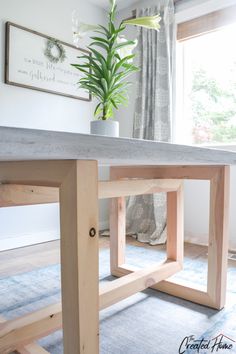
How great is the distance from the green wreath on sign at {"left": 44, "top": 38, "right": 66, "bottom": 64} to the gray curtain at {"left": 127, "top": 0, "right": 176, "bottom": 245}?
0.68 metres

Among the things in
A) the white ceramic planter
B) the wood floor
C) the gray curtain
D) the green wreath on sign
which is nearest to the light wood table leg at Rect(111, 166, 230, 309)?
the white ceramic planter

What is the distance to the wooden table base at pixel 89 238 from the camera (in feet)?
1.77

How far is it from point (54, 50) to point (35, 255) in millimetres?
1649

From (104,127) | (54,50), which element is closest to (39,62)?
(54,50)

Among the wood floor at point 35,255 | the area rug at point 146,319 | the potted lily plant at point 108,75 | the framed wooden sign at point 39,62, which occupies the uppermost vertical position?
the framed wooden sign at point 39,62

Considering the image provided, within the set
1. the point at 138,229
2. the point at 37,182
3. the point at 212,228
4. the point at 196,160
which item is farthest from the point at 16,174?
the point at 138,229

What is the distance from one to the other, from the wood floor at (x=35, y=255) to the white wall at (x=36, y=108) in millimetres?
145

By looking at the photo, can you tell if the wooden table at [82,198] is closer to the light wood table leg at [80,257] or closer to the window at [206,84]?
the light wood table leg at [80,257]

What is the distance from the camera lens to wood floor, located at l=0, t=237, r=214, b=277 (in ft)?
5.71

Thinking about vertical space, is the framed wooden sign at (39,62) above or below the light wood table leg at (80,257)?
above

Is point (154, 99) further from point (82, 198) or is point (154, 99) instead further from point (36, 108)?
point (82, 198)

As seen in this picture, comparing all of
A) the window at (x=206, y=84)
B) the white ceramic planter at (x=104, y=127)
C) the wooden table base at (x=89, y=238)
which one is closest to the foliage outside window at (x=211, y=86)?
the window at (x=206, y=84)

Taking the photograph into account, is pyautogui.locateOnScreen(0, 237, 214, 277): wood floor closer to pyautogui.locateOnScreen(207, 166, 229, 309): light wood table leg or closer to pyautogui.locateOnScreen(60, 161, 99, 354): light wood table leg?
pyautogui.locateOnScreen(207, 166, 229, 309): light wood table leg

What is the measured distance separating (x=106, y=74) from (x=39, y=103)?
4.65 ft
